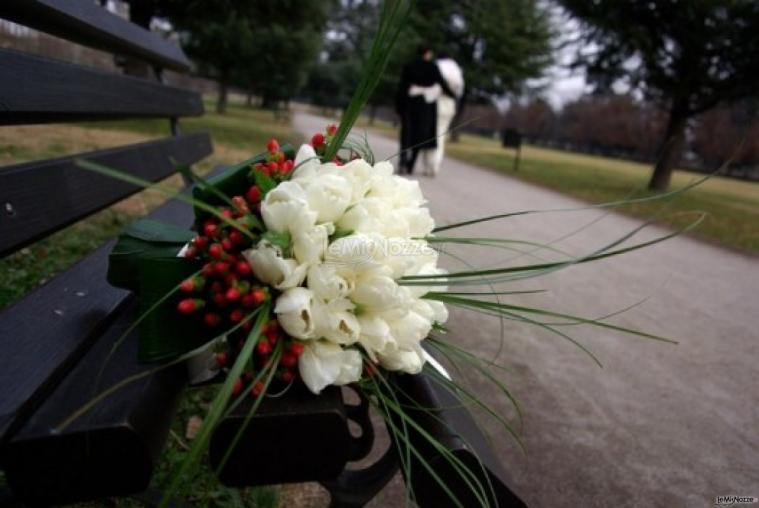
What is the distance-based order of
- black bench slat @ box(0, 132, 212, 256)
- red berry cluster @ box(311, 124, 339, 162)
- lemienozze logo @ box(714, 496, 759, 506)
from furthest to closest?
lemienozze logo @ box(714, 496, 759, 506), black bench slat @ box(0, 132, 212, 256), red berry cluster @ box(311, 124, 339, 162)

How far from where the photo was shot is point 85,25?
1984 mm

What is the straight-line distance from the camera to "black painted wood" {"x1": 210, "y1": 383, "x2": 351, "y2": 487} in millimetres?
984

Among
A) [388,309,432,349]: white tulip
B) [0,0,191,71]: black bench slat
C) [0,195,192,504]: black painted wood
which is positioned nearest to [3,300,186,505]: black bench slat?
[0,195,192,504]: black painted wood

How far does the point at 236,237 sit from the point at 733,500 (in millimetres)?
2226

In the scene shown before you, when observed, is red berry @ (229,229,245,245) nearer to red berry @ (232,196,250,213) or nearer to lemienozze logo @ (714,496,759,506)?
red berry @ (232,196,250,213)

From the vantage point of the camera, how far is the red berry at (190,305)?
93 cm

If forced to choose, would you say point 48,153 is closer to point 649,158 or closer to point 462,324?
point 462,324

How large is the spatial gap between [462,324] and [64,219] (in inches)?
102

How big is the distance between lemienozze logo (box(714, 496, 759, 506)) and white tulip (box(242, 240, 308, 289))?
206 centimetres

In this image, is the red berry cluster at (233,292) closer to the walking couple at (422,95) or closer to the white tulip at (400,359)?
the white tulip at (400,359)

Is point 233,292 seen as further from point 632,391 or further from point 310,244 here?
point 632,391

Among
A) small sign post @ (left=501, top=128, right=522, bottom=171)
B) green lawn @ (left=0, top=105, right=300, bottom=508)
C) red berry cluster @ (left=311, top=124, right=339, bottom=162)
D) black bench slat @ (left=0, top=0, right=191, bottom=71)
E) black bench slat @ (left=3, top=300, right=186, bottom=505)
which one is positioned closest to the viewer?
black bench slat @ (left=3, top=300, right=186, bottom=505)

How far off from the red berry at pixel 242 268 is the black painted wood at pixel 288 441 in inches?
9.1

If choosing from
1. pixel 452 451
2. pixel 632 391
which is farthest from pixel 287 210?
pixel 632 391
